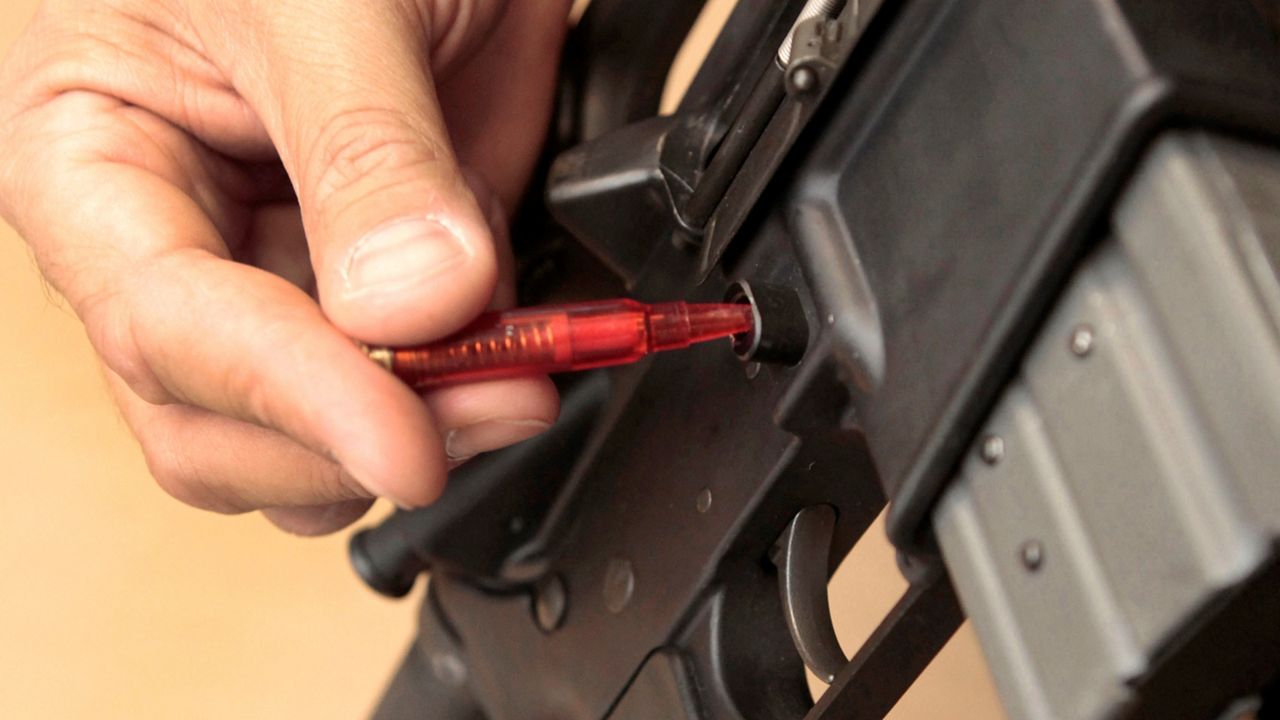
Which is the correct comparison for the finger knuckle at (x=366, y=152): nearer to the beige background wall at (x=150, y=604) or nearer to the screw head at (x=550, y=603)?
the screw head at (x=550, y=603)

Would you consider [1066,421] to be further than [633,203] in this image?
No

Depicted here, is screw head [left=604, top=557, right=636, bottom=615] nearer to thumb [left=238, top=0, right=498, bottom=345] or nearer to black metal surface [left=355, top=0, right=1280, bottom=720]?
black metal surface [left=355, top=0, right=1280, bottom=720]

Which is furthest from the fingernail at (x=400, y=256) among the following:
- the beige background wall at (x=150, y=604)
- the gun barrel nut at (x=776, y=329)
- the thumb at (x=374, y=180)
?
the beige background wall at (x=150, y=604)

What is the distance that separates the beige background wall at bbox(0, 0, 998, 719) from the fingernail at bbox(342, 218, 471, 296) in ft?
2.71

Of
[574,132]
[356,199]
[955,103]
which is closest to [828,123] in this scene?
[955,103]

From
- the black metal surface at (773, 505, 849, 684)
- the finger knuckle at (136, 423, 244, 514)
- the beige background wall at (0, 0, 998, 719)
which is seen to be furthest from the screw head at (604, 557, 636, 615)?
the beige background wall at (0, 0, 998, 719)

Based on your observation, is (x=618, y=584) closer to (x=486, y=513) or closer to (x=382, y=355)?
(x=486, y=513)

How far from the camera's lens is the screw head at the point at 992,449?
41 cm

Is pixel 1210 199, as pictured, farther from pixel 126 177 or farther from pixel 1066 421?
pixel 126 177

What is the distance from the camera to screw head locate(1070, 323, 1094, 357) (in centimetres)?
38

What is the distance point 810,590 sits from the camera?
57cm

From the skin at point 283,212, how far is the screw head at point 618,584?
0.14 metres

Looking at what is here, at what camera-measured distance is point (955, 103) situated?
0.42 m

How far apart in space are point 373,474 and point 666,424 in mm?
208
